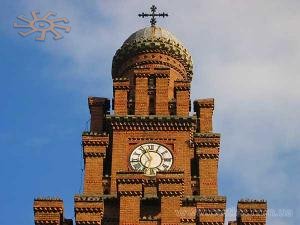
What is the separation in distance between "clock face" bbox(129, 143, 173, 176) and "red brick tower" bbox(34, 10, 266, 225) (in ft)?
0.12

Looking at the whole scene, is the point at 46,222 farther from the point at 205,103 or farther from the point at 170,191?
the point at 205,103

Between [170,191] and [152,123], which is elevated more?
[152,123]

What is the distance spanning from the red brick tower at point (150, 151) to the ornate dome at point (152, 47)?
4cm

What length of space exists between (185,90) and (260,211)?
275 inches

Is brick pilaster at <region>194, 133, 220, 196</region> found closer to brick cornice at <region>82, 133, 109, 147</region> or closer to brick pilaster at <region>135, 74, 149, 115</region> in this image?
brick pilaster at <region>135, 74, 149, 115</region>

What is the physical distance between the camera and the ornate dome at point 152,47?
48750 millimetres

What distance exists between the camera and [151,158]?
144 feet

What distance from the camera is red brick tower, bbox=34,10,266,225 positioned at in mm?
41188

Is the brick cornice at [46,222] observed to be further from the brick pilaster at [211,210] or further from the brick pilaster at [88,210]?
the brick pilaster at [211,210]

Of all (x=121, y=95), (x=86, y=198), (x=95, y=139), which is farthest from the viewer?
(x=121, y=95)

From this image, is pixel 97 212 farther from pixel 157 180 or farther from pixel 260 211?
pixel 260 211

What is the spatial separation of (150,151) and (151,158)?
353 mm

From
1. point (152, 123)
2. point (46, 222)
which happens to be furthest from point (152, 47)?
point (46, 222)

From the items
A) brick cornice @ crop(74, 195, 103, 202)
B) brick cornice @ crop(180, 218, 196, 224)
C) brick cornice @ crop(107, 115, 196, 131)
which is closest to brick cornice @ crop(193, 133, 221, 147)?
brick cornice @ crop(107, 115, 196, 131)
